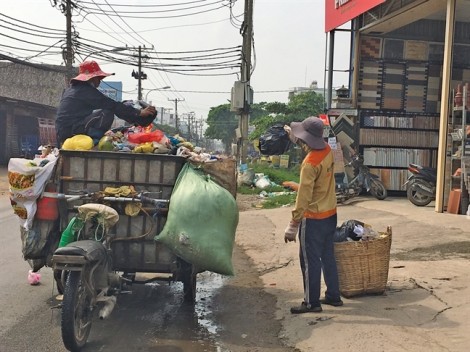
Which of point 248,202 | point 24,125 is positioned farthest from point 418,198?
point 24,125

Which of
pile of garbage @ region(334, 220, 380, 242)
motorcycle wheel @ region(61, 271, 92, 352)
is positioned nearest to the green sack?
motorcycle wheel @ region(61, 271, 92, 352)

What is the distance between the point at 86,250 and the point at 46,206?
35.6 inches

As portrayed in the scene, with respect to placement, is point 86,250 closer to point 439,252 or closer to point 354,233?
point 354,233

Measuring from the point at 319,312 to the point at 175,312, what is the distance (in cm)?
139

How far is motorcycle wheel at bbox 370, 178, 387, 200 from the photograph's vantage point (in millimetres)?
13523

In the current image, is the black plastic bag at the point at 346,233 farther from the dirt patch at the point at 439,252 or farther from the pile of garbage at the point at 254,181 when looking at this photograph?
the pile of garbage at the point at 254,181

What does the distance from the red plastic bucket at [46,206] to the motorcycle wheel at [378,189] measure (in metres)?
10.2

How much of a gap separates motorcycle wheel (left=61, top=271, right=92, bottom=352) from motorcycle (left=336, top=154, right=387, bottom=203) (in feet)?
32.6

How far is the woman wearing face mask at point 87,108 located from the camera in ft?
17.5

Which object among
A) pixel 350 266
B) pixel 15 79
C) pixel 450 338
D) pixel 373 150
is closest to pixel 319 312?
pixel 350 266

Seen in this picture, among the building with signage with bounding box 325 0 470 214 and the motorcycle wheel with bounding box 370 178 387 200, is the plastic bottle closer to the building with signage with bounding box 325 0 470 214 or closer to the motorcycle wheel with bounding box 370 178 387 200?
the motorcycle wheel with bounding box 370 178 387 200

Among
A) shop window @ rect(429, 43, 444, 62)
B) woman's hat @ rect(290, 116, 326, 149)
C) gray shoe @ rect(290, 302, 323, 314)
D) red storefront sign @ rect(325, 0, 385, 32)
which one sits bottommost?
gray shoe @ rect(290, 302, 323, 314)

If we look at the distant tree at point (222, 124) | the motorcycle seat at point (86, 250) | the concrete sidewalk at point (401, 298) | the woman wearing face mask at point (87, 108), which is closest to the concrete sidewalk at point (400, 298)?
the concrete sidewalk at point (401, 298)

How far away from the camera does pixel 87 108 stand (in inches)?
214
